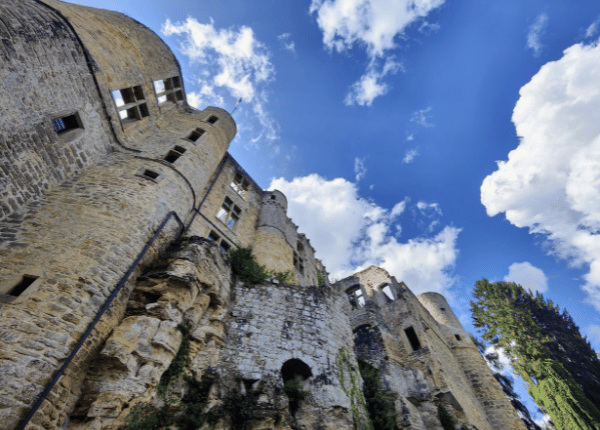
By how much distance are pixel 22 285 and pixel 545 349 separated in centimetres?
2285

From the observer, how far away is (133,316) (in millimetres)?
5766

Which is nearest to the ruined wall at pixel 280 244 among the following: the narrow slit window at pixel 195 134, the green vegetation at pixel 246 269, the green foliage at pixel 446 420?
the green vegetation at pixel 246 269

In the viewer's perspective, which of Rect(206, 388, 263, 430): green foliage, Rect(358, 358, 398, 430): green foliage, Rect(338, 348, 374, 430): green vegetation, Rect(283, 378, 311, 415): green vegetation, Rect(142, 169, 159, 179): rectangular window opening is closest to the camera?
Rect(206, 388, 263, 430): green foliage

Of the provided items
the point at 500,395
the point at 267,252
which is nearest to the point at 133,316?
the point at 267,252

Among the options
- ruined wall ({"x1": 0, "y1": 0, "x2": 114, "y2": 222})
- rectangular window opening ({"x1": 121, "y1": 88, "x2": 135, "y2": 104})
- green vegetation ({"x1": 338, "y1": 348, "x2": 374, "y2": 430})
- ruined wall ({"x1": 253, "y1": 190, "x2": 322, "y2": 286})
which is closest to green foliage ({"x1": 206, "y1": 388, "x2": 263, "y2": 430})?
green vegetation ({"x1": 338, "y1": 348, "x2": 374, "y2": 430})

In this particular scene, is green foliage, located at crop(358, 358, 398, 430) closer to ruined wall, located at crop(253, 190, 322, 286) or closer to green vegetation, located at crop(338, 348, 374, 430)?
green vegetation, located at crop(338, 348, 374, 430)

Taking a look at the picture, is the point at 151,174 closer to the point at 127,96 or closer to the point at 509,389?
the point at 127,96

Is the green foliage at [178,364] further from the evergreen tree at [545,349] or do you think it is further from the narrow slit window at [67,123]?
the evergreen tree at [545,349]

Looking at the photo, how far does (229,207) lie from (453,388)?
13.8 meters

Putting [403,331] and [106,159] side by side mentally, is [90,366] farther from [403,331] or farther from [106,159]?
[403,331]

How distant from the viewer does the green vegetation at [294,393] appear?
277 inches

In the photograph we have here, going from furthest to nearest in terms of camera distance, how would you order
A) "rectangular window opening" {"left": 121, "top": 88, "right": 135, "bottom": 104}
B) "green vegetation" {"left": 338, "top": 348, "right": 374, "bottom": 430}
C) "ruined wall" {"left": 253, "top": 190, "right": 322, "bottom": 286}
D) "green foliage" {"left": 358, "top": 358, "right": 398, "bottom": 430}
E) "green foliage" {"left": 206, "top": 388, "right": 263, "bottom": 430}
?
1. "ruined wall" {"left": 253, "top": 190, "right": 322, "bottom": 286}
2. "rectangular window opening" {"left": 121, "top": 88, "right": 135, "bottom": 104}
3. "green foliage" {"left": 358, "top": 358, "right": 398, "bottom": 430}
4. "green vegetation" {"left": 338, "top": 348, "right": 374, "bottom": 430}
5. "green foliage" {"left": 206, "top": 388, "right": 263, "bottom": 430}

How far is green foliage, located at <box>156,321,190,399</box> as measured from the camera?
5690 mm

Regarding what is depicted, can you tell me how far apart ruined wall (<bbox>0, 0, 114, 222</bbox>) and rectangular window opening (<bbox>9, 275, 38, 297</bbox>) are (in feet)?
4.33
